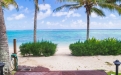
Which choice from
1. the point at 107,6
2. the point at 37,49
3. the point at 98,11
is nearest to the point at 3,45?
the point at 37,49

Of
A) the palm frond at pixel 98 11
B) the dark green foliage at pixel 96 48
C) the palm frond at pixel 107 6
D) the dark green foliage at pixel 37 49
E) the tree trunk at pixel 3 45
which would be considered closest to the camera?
the tree trunk at pixel 3 45

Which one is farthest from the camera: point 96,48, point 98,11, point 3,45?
point 98,11

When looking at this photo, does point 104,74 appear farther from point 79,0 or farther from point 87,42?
point 79,0

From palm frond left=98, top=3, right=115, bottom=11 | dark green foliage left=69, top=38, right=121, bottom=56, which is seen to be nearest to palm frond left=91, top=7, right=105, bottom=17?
palm frond left=98, top=3, right=115, bottom=11

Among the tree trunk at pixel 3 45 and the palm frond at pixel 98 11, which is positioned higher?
the palm frond at pixel 98 11

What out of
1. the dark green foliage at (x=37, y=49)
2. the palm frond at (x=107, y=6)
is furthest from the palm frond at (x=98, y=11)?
the dark green foliage at (x=37, y=49)

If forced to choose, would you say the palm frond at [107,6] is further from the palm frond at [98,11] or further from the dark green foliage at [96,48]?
the dark green foliage at [96,48]

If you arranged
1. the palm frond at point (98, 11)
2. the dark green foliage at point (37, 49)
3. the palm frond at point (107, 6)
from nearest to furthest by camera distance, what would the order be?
1. the dark green foliage at point (37, 49)
2. the palm frond at point (107, 6)
3. the palm frond at point (98, 11)

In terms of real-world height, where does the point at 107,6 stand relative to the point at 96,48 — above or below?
above

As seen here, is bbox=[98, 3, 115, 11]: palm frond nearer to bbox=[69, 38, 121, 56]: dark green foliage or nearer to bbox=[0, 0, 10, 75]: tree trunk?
bbox=[69, 38, 121, 56]: dark green foliage

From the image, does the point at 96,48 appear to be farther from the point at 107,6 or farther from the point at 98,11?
the point at 98,11

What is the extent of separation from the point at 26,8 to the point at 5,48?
47073mm

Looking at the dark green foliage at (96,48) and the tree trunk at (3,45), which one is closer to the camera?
the tree trunk at (3,45)

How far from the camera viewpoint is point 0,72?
5.61 meters
